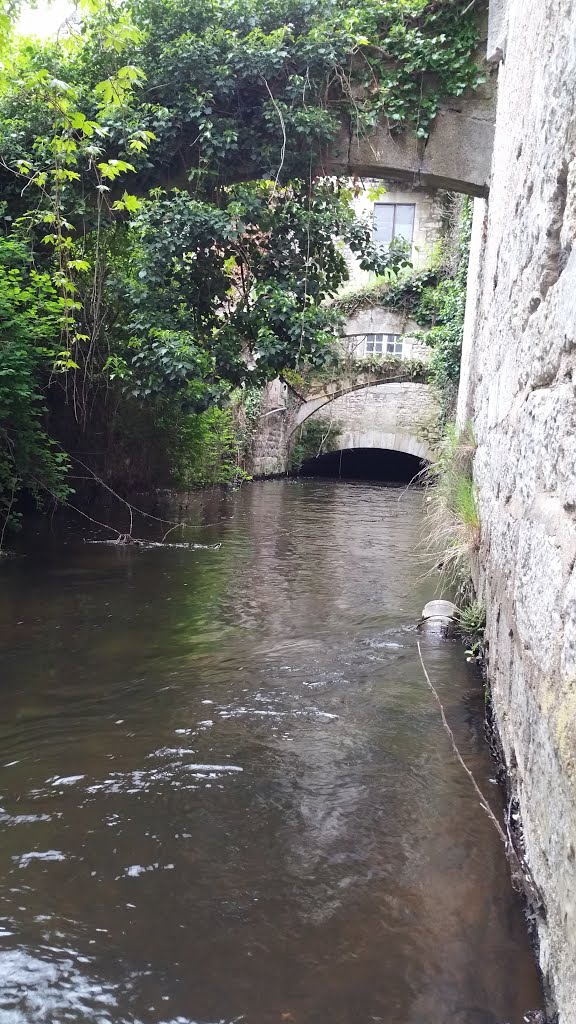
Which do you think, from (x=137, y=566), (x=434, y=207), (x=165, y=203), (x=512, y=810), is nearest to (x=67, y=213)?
(x=165, y=203)

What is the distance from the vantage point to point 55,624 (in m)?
4.27

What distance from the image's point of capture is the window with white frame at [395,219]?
682 inches

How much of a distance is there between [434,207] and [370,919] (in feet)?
56.8

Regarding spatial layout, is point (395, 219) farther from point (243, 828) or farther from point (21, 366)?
point (243, 828)

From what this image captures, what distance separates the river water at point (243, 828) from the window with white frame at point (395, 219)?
48.5 feet

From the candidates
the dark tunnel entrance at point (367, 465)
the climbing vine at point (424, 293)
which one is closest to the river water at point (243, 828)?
the climbing vine at point (424, 293)

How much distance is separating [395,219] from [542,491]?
17183 millimetres

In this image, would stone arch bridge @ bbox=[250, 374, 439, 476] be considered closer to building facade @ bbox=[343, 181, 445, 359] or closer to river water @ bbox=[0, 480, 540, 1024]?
building facade @ bbox=[343, 181, 445, 359]

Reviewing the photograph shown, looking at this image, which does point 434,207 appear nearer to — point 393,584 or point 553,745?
point 393,584

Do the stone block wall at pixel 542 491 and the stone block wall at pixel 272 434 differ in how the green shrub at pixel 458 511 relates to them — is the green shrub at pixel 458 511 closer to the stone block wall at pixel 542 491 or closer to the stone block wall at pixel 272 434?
the stone block wall at pixel 542 491

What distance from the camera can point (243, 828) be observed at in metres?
2.24

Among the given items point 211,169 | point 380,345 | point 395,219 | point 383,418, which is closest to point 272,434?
point 383,418

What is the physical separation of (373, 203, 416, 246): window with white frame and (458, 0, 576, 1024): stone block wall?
14.9 metres

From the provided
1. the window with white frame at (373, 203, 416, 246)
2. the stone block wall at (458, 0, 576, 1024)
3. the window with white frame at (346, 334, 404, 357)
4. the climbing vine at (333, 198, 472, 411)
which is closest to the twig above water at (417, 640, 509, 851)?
the stone block wall at (458, 0, 576, 1024)
